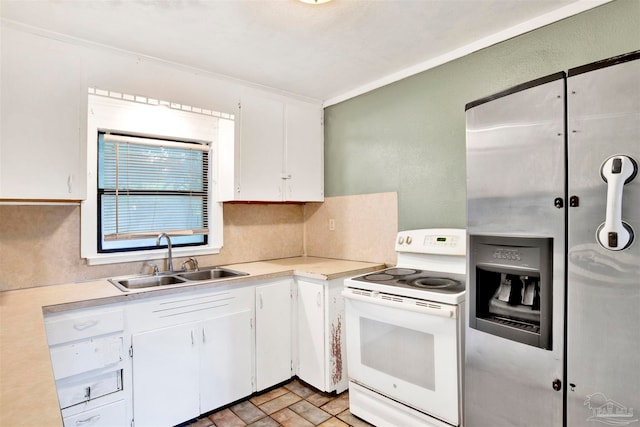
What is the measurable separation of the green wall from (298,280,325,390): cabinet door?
2.76ft

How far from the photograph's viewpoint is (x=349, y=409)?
7.54ft

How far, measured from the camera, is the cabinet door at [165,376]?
1970mm

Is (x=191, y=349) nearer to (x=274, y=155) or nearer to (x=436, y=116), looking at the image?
(x=274, y=155)

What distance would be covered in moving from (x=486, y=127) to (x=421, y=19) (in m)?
0.83

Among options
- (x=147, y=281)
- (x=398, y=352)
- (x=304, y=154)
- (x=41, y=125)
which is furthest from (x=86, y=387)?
(x=304, y=154)

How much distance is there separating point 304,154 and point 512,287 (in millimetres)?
2071

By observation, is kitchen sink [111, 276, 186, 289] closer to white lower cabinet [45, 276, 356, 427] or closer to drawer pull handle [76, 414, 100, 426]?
white lower cabinet [45, 276, 356, 427]

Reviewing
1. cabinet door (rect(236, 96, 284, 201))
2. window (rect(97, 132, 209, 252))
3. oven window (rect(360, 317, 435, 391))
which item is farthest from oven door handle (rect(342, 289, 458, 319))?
window (rect(97, 132, 209, 252))

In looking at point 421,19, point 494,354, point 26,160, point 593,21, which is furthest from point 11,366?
point 593,21

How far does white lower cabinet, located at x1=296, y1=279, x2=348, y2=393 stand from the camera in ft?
8.01

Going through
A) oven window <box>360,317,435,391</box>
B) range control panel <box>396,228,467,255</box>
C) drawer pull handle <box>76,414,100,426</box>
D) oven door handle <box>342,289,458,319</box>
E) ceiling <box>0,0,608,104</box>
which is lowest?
drawer pull handle <box>76,414,100,426</box>

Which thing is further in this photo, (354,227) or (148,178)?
(354,227)

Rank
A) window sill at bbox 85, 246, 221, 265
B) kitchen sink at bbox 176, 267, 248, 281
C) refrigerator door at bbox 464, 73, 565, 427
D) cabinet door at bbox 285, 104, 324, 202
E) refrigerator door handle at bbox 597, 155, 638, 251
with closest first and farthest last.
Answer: refrigerator door handle at bbox 597, 155, 638, 251
refrigerator door at bbox 464, 73, 565, 427
window sill at bbox 85, 246, 221, 265
kitchen sink at bbox 176, 267, 248, 281
cabinet door at bbox 285, 104, 324, 202

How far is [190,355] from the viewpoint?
84.7 inches
